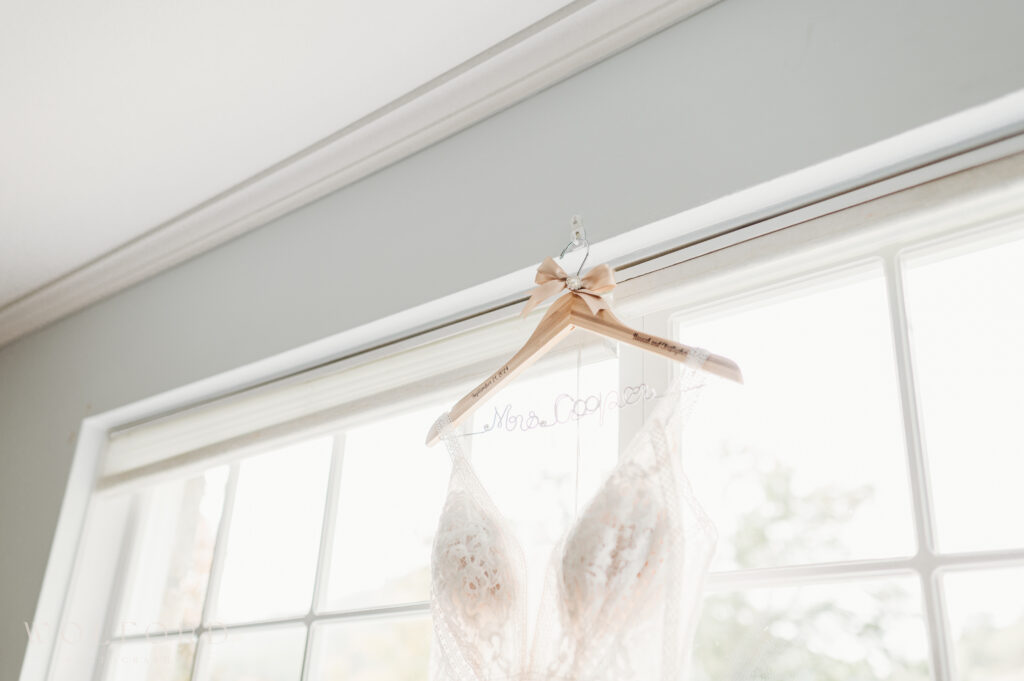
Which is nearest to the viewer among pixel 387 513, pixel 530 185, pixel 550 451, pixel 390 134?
pixel 550 451

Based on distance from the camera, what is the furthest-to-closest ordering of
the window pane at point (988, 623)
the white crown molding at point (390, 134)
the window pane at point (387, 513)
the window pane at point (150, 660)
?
the window pane at point (150, 660)
the window pane at point (387, 513)
the white crown molding at point (390, 134)
the window pane at point (988, 623)

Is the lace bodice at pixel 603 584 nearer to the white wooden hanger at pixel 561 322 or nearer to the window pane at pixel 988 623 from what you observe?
the white wooden hanger at pixel 561 322

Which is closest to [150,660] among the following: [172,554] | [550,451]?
[172,554]

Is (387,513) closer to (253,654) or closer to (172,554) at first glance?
(253,654)

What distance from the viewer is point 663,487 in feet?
3.90

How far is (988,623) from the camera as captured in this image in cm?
113

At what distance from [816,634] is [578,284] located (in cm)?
61

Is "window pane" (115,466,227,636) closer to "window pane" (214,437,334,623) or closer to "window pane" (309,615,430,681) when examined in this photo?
"window pane" (214,437,334,623)

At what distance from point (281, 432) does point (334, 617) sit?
18.5 inches

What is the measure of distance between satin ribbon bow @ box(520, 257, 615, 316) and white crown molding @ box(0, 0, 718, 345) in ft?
1.92

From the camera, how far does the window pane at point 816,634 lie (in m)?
1.19

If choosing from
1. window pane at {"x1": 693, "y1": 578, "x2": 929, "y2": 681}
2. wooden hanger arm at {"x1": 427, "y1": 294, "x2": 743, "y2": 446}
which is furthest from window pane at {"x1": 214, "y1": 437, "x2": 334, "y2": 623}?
window pane at {"x1": 693, "y1": 578, "x2": 929, "y2": 681}

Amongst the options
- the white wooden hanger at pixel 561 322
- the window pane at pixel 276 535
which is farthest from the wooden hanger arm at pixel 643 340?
the window pane at pixel 276 535

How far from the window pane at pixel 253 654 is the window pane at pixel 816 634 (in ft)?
3.28
